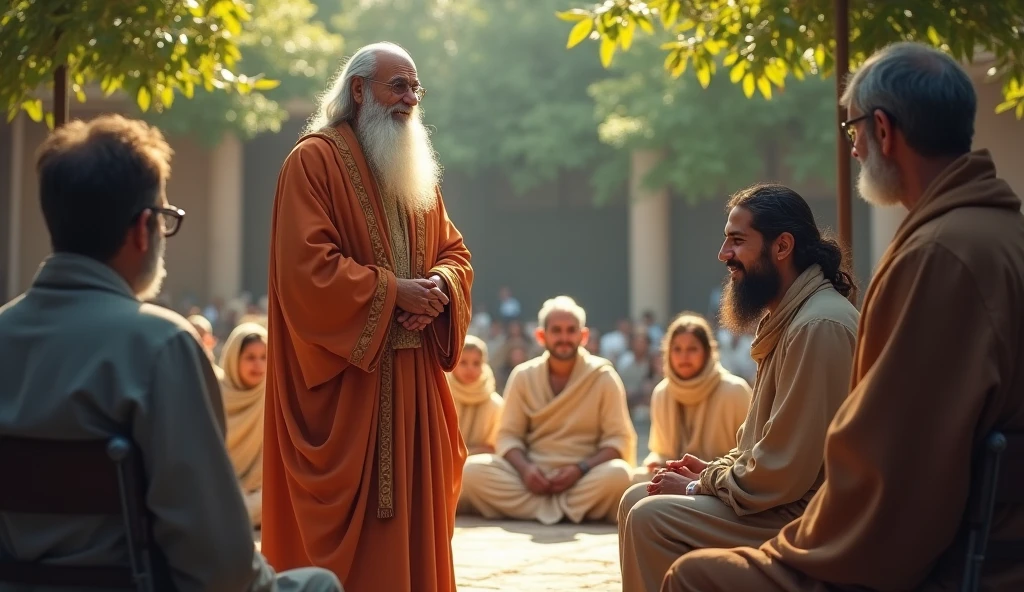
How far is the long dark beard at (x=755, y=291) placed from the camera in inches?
157

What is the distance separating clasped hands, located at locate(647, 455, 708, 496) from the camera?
13.5ft

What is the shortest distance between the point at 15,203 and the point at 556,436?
14.9m

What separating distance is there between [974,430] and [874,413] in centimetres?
20

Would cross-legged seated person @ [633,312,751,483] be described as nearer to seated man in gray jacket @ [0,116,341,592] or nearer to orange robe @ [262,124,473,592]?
orange robe @ [262,124,473,592]

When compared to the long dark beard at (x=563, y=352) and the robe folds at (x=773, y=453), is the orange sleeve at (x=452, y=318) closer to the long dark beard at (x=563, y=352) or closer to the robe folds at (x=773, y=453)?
the robe folds at (x=773, y=453)

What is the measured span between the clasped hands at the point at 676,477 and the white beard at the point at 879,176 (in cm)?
140

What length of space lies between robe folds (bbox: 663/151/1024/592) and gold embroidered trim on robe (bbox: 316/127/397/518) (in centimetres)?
194

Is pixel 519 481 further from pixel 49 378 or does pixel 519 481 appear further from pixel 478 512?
pixel 49 378

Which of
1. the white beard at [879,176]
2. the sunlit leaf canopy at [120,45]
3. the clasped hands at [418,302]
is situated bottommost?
the clasped hands at [418,302]

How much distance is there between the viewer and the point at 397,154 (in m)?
4.67

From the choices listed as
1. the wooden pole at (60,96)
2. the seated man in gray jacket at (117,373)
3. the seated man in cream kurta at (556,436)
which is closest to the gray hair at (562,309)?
the seated man in cream kurta at (556,436)

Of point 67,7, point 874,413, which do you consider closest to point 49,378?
point 874,413

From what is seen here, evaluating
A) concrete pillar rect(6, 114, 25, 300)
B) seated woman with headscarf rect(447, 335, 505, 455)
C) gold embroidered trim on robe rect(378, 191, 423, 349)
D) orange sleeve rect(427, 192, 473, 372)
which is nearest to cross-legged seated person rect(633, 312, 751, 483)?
seated woman with headscarf rect(447, 335, 505, 455)

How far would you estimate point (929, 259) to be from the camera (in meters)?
2.68
